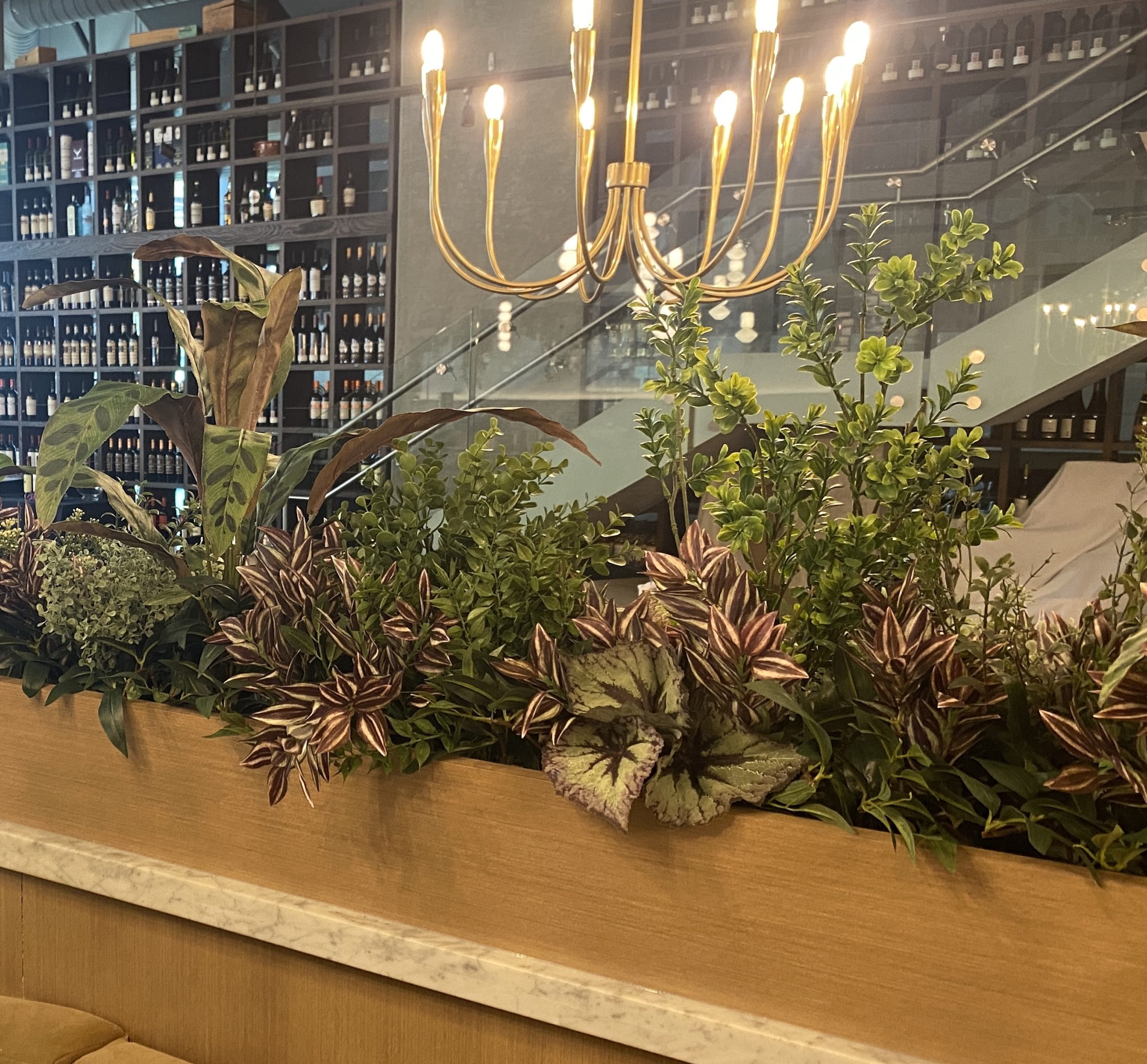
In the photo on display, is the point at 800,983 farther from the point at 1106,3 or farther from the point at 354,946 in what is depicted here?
the point at 1106,3

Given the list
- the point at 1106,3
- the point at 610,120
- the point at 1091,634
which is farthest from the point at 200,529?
the point at 610,120

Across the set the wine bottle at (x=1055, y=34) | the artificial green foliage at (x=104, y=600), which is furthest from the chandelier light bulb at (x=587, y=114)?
the wine bottle at (x=1055, y=34)

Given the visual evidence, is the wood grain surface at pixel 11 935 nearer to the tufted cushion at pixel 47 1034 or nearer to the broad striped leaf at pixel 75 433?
the tufted cushion at pixel 47 1034

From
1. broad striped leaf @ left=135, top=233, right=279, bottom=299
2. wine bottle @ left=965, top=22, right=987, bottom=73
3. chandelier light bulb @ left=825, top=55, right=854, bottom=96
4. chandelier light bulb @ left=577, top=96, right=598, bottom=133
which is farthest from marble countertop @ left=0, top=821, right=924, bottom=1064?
wine bottle @ left=965, top=22, right=987, bottom=73

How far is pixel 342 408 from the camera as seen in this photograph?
6555 mm

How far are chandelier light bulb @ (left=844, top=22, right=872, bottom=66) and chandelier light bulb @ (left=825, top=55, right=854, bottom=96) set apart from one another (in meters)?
0.03

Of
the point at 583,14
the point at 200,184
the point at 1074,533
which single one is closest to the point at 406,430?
the point at 583,14

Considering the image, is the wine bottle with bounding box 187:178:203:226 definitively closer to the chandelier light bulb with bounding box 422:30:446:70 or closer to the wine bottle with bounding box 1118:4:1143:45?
the chandelier light bulb with bounding box 422:30:446:70

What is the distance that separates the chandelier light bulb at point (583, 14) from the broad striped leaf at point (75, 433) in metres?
1.16

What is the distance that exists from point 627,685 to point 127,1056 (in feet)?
2.25

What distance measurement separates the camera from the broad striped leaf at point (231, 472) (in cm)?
107

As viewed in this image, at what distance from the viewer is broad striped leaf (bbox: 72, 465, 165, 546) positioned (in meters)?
1.22

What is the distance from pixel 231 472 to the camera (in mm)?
1084

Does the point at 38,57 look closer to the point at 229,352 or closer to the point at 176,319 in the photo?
the point at 176,319
